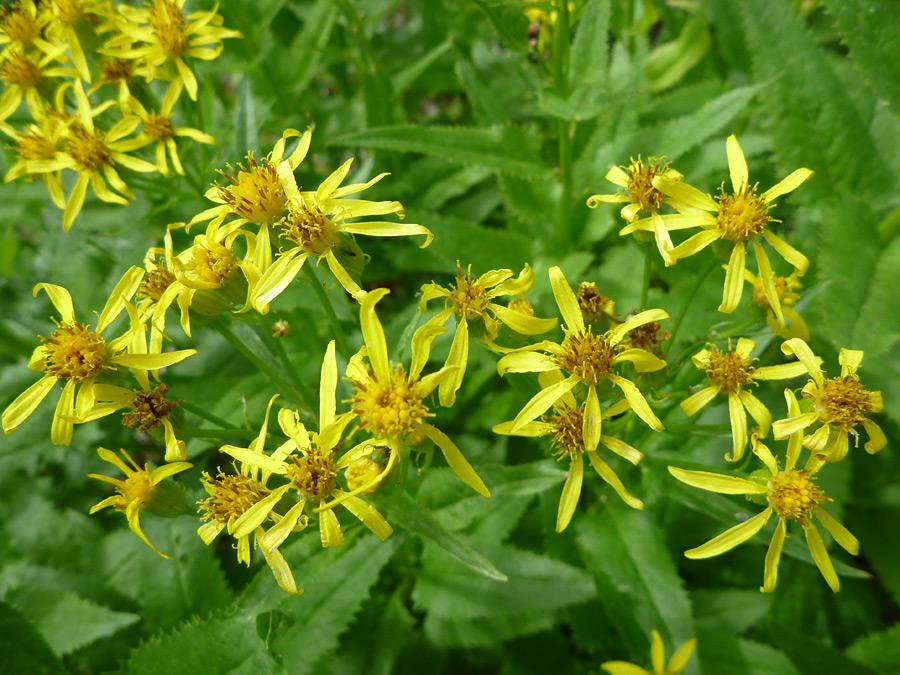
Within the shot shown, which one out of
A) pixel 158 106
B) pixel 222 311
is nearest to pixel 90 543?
pixel 222 311

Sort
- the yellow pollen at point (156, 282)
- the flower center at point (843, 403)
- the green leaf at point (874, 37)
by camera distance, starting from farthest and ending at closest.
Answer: the green leaf at point (874, 37) < the yellow pollen at point (156, 282) < the flower center at point (843, 403)

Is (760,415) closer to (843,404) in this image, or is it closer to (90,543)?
(843,404)

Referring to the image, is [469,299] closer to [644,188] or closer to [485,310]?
[485,310]

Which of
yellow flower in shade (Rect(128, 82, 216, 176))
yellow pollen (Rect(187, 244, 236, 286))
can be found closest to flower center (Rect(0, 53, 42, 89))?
yellow flower in shade (Rect(128, 82, 216, 176))

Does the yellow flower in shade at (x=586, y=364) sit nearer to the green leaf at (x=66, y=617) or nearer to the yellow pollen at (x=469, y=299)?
the yellow pollen at (x=469, y=299)

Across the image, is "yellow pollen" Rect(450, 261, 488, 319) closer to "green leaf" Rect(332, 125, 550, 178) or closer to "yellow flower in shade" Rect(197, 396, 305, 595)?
"yellow flower in shade" Rect(197, 396, 305, 595)

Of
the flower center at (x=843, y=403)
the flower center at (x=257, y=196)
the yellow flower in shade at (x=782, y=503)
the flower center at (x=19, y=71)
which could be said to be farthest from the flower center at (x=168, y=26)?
the flower center at (x=843, y=403)

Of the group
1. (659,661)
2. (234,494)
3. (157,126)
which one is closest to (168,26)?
(157,126)
